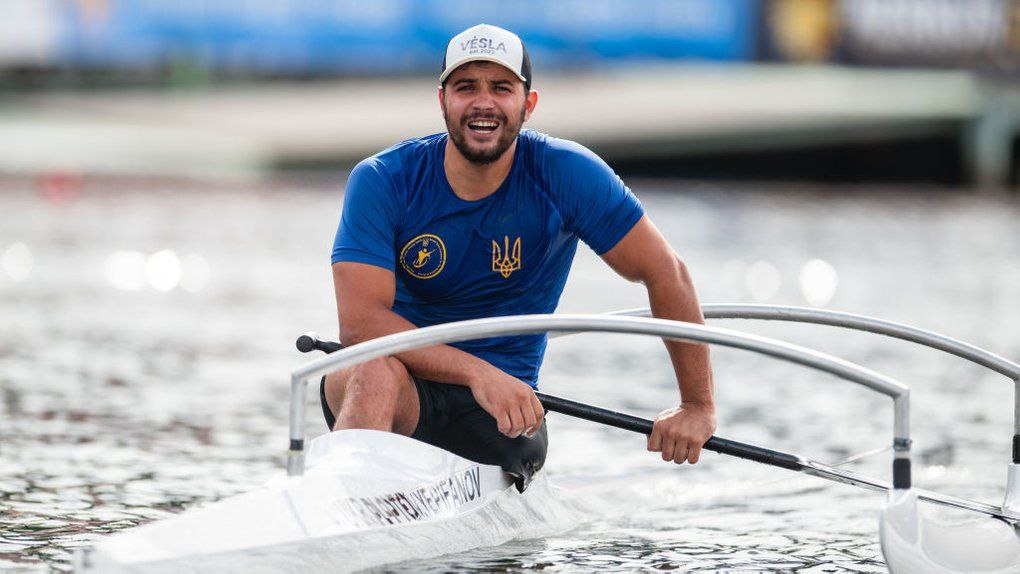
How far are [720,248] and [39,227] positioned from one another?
8.77 m

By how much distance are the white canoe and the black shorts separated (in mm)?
70

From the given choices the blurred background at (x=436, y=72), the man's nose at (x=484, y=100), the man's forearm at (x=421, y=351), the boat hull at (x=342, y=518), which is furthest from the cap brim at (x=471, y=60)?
the blurred background at (x=436, y=72)

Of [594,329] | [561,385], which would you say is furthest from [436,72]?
[594,329]

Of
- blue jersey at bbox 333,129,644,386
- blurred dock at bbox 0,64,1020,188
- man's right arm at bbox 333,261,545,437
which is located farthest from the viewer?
blurred dock at bbox 0,64,1020,188

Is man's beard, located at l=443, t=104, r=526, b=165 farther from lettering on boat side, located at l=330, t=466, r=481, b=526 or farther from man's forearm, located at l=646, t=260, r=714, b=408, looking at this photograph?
lettering on boat side, located at l=330, t=466, r=481, b=526

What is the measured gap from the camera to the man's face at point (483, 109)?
239 inches

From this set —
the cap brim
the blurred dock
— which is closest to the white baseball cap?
the cap brim

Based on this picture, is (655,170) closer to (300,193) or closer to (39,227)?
(300,193)

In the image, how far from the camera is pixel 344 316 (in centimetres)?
606

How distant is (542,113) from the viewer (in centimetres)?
3772

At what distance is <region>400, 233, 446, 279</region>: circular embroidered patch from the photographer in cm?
623

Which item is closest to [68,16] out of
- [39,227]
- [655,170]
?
[39,227]

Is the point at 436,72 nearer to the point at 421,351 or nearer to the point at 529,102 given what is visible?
the point at 529,102

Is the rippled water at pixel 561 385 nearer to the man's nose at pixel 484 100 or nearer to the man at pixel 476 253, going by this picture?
the man at pixel 476 253
